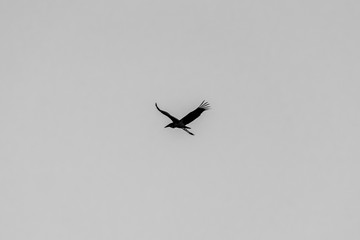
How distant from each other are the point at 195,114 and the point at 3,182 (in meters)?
16.7

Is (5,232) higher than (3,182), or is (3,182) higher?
(3,182)

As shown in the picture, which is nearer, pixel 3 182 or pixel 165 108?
pixel 165 108

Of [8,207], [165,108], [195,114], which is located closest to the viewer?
[195,114]

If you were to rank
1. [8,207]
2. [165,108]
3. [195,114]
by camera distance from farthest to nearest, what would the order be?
[8,207], [165,108], [195,114]

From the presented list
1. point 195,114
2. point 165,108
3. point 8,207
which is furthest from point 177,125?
point 8,207

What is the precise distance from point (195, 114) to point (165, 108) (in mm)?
5767

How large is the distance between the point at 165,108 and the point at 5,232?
13.9 meters

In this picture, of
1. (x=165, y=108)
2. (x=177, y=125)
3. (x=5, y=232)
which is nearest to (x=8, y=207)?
(x=5, y=232)

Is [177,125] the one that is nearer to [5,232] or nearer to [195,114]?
[195,114]

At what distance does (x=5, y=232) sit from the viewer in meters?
38.6

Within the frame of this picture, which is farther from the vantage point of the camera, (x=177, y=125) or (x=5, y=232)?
(x=5, y=232)

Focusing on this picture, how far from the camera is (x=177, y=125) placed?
28.6 meters

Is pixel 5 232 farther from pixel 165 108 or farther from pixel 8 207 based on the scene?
pixel 165 108

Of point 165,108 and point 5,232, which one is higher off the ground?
point 165,108
